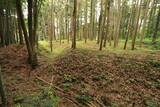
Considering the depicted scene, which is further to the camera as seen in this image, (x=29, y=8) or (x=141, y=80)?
(x=29, y=8)

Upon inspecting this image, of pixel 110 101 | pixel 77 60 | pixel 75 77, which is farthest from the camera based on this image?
pixel 77 60

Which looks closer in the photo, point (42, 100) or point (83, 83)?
point (42, 100)

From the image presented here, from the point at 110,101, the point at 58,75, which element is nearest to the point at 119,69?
the point at 110,101

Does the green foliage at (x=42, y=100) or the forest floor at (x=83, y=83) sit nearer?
the green foliage at (x=42, y=100)

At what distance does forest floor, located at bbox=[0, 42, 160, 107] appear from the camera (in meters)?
3.78

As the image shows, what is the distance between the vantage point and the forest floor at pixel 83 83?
3.78m

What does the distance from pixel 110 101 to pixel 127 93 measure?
1.09 metres

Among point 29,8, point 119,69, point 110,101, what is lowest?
point 110,101

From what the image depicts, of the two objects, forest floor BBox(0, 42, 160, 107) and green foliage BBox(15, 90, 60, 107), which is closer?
green foliage BBox(15, 90, 60, 107)

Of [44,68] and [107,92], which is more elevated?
[44,68]

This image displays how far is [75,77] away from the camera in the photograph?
5.45 meters

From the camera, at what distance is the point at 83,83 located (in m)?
5.00

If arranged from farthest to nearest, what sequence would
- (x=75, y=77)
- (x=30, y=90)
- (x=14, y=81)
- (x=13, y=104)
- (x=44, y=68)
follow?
(x=44, y=68), (x=75, y=77), (x=14, y=81), (x=30, y=90), (x=13, y=104)

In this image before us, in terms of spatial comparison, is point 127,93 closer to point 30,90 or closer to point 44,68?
point 30,90
